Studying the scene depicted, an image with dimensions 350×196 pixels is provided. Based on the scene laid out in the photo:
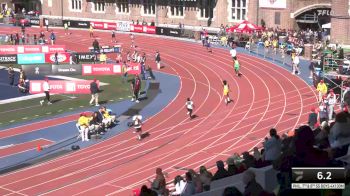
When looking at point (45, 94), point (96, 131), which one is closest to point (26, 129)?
point (96, 131)

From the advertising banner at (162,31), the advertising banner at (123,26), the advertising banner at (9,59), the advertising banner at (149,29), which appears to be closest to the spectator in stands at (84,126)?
the advertising banner at (9,59)

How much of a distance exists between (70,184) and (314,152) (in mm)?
12015

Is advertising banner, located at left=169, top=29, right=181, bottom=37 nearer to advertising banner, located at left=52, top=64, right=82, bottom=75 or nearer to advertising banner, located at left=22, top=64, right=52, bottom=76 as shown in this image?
advertising banner, located at left=52, top=64, right=82, bottom=75

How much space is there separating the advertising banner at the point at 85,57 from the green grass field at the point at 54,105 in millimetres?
8531

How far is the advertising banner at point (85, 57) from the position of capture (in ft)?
140

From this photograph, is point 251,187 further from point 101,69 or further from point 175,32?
point 175,32

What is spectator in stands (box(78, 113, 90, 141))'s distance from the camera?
24281 mm

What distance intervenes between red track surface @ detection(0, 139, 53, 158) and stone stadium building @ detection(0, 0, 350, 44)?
2919 cm

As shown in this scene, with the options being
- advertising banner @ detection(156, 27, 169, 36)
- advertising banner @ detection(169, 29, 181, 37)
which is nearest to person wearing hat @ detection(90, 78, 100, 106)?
advertising banner @ detection(169, 29, 181, 37)

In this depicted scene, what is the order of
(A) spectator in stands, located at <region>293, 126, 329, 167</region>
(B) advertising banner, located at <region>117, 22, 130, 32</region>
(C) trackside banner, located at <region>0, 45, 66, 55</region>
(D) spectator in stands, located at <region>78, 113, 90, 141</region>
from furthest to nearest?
(B) advertising banner, located at <region>117, 22, 130, 32</region>
(C) trackside banner, located at <region>0, 45, 66, 55</region>
(D) spectator in stands, located at <region>78, 113, 90, 141</region>
(A) spectator in stands, located at <region>293, 126, 329, 167</region>

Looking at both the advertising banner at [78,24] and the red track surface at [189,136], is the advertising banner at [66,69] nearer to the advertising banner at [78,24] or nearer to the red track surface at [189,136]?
the red track surface at [189,136]

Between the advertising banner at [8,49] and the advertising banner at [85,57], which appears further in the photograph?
the advertising banner at [8,49]

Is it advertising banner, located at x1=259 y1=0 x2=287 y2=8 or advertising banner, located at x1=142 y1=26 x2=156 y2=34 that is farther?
advertising banner, located at x1=142 y1=26 x2=156 y2=34

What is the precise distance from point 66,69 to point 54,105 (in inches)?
344
